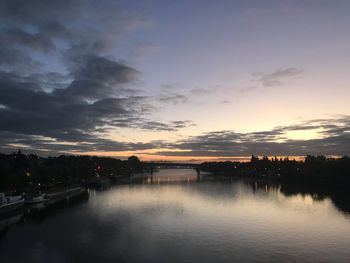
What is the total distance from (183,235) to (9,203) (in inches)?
1364

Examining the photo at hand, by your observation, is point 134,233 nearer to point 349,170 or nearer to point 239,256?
point 239,256

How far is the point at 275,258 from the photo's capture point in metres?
38.4

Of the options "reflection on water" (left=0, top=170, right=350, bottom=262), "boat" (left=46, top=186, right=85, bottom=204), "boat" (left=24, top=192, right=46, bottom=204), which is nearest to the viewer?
"reflection on water" (left=0, top=170, right=350, bottom=262)

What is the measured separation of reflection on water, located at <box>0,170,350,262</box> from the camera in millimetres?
39500

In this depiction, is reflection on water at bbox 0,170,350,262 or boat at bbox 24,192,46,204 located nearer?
reflection on water at bbox 0,170,350,262

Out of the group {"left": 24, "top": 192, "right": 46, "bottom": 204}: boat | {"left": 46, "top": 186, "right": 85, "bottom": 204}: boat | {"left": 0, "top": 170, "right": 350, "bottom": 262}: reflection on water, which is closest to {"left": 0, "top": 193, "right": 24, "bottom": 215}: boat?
{"left": 24, "top": 192, "right": 46, "bottom": 204}: boat

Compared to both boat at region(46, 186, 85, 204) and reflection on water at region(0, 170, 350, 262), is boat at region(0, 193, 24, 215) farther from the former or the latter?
boat at region(46, 186, 85, 204)

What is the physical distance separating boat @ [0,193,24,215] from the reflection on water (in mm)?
3648

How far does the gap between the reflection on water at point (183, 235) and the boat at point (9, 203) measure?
3.65 metres

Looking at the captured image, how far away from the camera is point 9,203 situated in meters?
66.9

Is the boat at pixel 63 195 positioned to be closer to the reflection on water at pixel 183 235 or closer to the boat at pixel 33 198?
the boat at pixel 33 198

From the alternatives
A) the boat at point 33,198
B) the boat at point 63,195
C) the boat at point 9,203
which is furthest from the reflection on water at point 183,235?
the boat at point 63,195

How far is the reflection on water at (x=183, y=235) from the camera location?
39.5m

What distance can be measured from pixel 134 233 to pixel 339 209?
4255 centimetres
